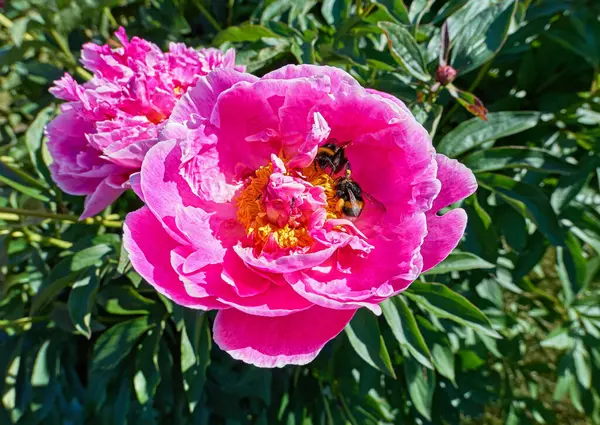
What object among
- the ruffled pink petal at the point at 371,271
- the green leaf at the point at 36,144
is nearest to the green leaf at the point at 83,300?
the green leaf at the point at 36,144

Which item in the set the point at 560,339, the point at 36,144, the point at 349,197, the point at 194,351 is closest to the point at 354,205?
the point at 349,197

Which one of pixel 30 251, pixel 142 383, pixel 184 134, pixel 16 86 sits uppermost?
pixel 184 134

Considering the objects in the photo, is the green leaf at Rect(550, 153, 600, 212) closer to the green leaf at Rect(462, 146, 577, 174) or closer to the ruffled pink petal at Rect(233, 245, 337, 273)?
the green leaf at Rect(462, 146, 577, 174)

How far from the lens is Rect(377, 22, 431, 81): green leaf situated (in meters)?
1.10

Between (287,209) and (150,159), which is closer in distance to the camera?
(150,159)

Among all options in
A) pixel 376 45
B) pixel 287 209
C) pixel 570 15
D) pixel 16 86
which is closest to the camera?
pixel 287 209

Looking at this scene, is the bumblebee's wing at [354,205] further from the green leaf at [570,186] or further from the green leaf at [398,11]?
the green leaf at [570,186]

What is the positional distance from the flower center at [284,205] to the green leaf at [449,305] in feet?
1.10

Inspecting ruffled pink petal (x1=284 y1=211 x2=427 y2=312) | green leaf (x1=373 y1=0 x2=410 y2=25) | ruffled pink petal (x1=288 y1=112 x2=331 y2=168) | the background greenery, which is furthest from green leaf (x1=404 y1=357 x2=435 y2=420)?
green leaf (x1=373 y1=0 x2=410 y2=25)

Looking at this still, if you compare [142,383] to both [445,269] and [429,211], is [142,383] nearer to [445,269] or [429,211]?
[445,269]

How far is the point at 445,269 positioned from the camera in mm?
1195

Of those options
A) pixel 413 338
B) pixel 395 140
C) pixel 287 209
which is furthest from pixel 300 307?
pixel 413 338

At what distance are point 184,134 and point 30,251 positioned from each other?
0.90 m

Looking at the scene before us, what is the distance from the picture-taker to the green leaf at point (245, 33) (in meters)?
1.31
